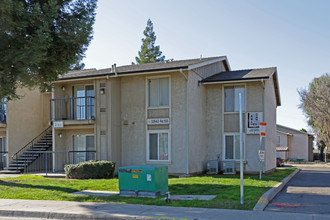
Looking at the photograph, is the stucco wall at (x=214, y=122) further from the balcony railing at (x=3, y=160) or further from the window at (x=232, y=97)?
the balcony railing at (x=3, y=160)

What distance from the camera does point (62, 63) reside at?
1415 centimetres

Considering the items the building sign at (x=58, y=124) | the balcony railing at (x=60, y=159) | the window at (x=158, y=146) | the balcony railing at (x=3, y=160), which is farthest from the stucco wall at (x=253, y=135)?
the balcony railing at (x=3, y=160)

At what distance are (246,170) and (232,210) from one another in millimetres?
10572

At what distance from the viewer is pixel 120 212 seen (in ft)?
31.3

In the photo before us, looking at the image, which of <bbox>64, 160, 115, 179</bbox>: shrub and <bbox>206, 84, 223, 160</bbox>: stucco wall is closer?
<bbox>64, 160, 115, 179</bbox>: shrub

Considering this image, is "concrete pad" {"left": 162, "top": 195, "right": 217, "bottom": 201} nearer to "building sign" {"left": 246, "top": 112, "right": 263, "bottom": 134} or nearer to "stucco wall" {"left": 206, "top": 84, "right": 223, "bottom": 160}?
"building sign" {"left": 246, "top": 112, "right": 263, "bottom": 134}

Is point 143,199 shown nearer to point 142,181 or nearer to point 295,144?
point 142,181

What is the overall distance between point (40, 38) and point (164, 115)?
8.59 meters

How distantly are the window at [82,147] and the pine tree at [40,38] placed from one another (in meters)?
6.91

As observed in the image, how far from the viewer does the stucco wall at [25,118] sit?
76.2 ft

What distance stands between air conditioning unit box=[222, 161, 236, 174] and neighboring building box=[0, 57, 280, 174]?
0.41m

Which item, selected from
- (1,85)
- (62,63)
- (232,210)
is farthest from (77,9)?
(232,210)

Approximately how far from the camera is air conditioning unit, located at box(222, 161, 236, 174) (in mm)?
19766

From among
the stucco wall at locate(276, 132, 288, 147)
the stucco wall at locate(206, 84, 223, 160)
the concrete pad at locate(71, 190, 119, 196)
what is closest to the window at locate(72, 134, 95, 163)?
the stucco wall at locate(206, 84, 223, 160)
